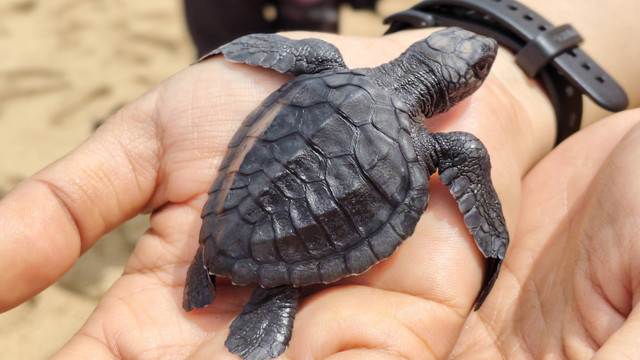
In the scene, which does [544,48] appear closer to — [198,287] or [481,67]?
[481,67]

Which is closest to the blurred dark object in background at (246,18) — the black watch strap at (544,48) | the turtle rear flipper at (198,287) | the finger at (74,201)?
the black watch strap at (544,48)

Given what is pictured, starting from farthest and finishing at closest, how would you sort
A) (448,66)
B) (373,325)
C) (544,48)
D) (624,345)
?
(544,48), (448,66), (373,325), (624,345)

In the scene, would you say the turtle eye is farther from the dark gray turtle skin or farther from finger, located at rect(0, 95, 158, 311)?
finger, located at rect(0, 95, 158, 311)

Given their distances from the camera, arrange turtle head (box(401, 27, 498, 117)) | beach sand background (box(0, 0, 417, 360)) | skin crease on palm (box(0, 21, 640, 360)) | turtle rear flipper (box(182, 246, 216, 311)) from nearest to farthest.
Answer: skin crease on palm (box(0, 21, 640, 360))
turtle rear flipper (box(182, 246, 216, 311))
turtle head (box(401, 27, 498, 117))
beach sand background (box(0, 0, 417, 360))

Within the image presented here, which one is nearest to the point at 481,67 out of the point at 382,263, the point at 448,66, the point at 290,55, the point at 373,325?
the point at 448,66

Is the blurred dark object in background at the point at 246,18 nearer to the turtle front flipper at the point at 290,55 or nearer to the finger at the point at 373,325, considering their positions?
the turtle front flipper at the point at 290,55

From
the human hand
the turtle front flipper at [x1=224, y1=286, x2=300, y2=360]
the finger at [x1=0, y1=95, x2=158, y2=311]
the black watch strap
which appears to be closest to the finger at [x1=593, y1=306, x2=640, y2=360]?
the human hand

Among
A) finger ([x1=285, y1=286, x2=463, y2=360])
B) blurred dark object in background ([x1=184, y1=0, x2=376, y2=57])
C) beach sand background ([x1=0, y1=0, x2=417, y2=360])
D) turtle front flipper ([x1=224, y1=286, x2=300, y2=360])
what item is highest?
blurred dark object in background ([x1=184, y1=0, x2=376, y2=57])
